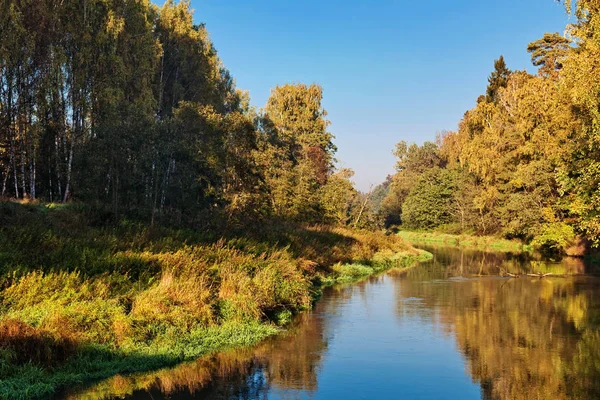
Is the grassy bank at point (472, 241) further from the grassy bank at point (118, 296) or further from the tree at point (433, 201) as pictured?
the grassy bank at point (118, 296)

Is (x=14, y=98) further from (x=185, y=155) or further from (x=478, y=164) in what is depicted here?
(x=478, y=164)

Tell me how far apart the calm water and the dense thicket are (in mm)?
9959

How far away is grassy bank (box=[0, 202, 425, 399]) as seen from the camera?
36.5ft

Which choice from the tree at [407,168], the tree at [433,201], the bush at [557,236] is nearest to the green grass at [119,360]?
the bush at [557,236]

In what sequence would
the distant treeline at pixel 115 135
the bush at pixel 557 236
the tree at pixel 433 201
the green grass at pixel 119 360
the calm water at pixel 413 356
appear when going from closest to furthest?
the green grass at pixel 119 360
the calm water at pixel 413 356
the distant treeline at pixel 115 135
the bush at pixel 557 236
the tree at pixel 433 201

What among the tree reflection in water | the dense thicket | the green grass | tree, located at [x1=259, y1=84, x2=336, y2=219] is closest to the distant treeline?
the tree reflection in water

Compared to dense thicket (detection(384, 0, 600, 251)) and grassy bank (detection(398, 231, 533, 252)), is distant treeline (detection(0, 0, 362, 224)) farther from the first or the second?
grassy bank (detection(398, 231, 533, 252))

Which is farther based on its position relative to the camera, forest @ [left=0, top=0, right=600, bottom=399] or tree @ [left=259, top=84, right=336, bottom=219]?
tree @ [left=259, top=84, right=336, bottom=219]

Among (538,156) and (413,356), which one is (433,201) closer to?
(538,156)

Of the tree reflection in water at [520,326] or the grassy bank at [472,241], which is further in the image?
the grassy bank at [472,241]

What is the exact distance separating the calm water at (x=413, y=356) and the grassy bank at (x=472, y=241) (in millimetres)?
34387

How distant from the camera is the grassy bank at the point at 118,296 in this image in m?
11.1

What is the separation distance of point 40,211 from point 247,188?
1100 cm

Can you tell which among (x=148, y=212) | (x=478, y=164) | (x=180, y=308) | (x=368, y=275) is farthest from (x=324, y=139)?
(x=180, y=308)
